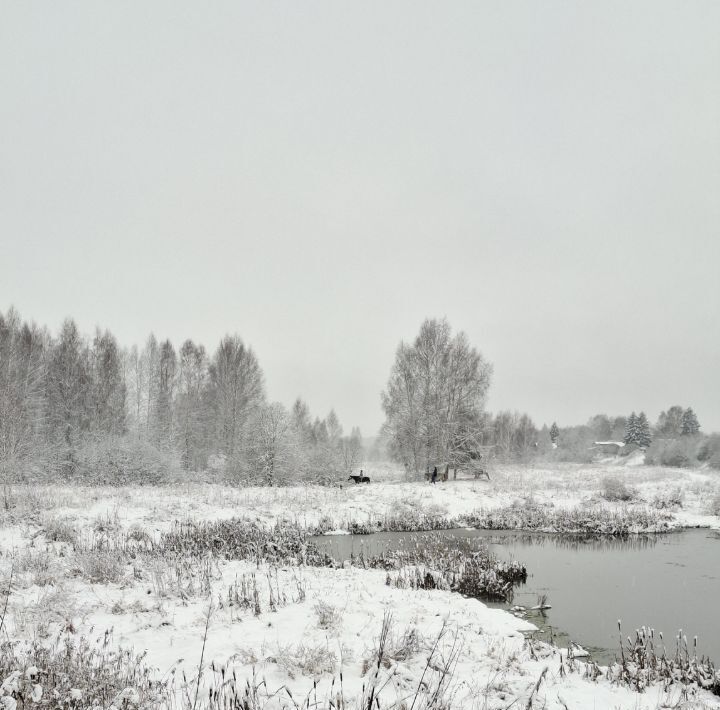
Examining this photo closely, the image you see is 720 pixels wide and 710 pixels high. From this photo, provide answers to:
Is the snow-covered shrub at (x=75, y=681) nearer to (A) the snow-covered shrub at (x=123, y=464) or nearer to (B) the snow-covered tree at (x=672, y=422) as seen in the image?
(A) the snow-covered shrub at (x=123, y=464)

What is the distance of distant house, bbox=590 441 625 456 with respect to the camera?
298 feet

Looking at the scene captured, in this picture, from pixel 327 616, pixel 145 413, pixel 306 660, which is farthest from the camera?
pixel 145 413

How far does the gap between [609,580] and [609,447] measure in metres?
98.2

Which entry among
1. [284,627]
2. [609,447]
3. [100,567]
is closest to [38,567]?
[100,567]

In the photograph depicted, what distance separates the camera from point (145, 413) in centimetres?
4106

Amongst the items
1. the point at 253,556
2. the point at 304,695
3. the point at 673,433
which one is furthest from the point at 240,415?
the point at 673,433

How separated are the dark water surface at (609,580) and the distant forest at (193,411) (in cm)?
1482

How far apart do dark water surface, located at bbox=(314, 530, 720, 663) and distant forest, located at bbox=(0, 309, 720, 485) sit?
1482 centimetres

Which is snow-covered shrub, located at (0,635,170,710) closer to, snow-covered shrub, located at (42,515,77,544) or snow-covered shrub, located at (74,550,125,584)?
snow-covered shrub, located at (74,550,125,584)

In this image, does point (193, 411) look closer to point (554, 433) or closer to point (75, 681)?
point (75, 681)

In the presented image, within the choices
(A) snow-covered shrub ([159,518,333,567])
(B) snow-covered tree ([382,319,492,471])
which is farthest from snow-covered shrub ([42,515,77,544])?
(B) snow-covered tree ([382,319,492,471])

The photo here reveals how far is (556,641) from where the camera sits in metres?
7.12

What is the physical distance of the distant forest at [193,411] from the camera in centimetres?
2944

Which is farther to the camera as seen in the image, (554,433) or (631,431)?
(554,433)
